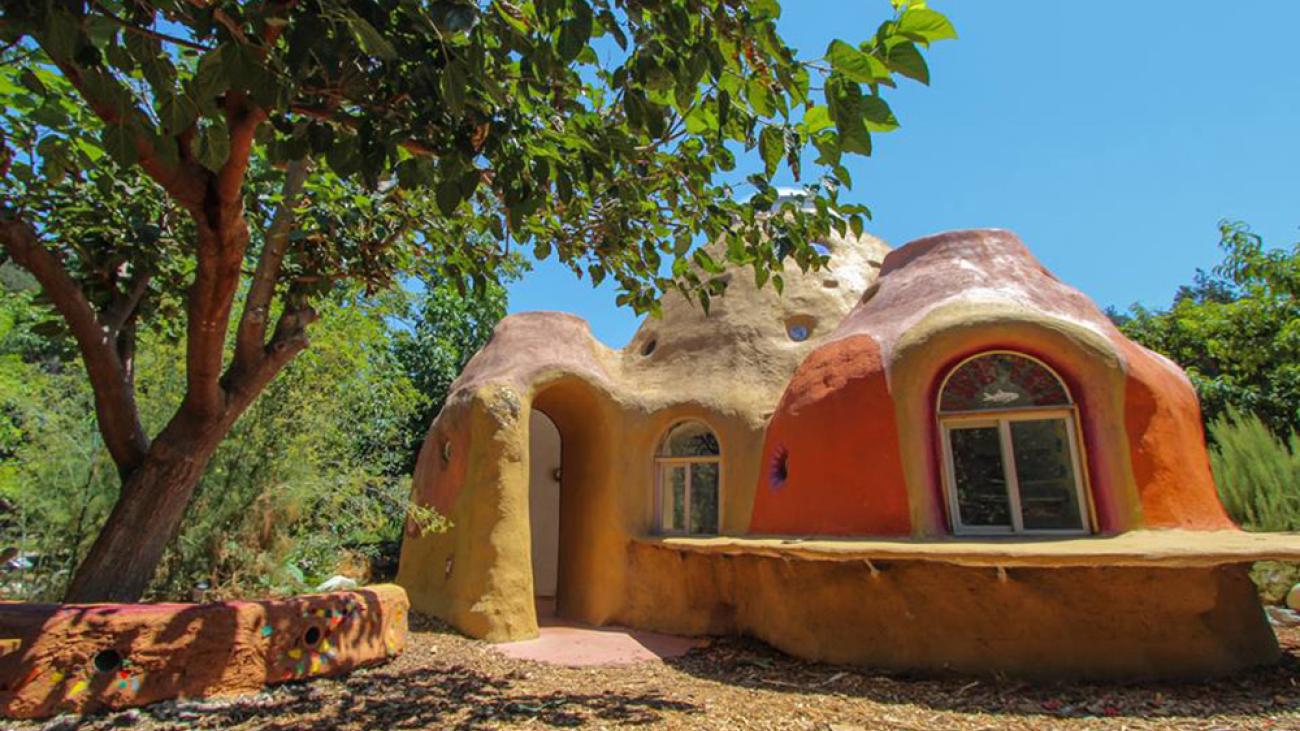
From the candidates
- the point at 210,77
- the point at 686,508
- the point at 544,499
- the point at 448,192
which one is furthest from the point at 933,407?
the point at 544,499

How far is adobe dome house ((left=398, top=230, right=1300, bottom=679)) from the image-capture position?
6.18 metres

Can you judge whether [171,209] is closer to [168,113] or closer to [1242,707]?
[168,113]

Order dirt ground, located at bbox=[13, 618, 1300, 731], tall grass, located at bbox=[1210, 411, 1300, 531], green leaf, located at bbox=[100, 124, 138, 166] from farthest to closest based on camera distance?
1. tall grass, located at bbox=[1210, 411, 1300, 531]
2. dirt ground, located at bbox=[13, 618, 1300, 731]
3. green leaf, located at bbox=[100, 124, 138, 166]

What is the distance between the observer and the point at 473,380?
1030 cm

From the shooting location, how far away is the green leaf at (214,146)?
110 inches

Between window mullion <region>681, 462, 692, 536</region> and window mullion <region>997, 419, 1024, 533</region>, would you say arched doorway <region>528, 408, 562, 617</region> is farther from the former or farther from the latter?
window mullion <region>997, 419, 1024, 533</region>

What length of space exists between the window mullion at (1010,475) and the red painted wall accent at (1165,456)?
1.03 meters

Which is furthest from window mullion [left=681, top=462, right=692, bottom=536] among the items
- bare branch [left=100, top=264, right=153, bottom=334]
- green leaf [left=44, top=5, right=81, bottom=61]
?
green leaf [left=44, top=5, right=81, bottom=61]

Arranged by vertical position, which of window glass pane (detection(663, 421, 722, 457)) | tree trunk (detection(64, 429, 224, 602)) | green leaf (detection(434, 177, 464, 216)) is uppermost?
green leaf (detection(434, 177, 464, 216))

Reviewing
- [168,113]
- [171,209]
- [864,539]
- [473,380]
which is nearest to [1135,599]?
[864,539]

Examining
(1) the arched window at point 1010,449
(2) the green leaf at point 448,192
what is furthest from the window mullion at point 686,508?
(2) the green leaf at point 448,192

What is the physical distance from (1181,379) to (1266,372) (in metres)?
6.79

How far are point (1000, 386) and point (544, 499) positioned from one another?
935cm

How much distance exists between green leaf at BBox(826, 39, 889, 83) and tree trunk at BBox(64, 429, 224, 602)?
5.03 m
